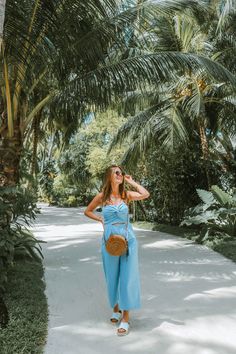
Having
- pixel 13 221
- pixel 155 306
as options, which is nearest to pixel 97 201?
pixel 155 306

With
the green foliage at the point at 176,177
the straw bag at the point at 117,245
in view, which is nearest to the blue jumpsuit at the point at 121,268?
the straw bag at the point at 117,245

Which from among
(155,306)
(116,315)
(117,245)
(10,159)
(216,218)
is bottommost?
(155,306)

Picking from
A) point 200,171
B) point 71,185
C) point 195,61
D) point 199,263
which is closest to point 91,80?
point 195,61

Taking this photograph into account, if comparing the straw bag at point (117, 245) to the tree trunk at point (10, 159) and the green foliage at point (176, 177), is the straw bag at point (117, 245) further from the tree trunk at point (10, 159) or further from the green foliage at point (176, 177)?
the green foliage at point (176, 177)

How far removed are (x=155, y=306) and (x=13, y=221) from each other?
2.50 meters

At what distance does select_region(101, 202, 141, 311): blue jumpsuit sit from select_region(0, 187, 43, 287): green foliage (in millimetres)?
1356

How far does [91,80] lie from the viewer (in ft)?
26.2

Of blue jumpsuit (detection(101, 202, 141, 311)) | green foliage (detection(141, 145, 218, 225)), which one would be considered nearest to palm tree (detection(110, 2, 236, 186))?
green foliage (detection(141, 145, 218, 225))

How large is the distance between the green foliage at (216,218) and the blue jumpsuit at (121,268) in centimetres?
596

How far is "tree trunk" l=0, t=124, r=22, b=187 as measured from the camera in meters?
6.98

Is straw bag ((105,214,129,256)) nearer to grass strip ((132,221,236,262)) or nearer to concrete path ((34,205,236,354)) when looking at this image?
concrete path ((34,205,236,354))

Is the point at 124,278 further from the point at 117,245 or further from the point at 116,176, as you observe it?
the point at 116,176

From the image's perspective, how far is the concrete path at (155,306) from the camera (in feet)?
12.3

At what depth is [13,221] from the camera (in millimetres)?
6074
